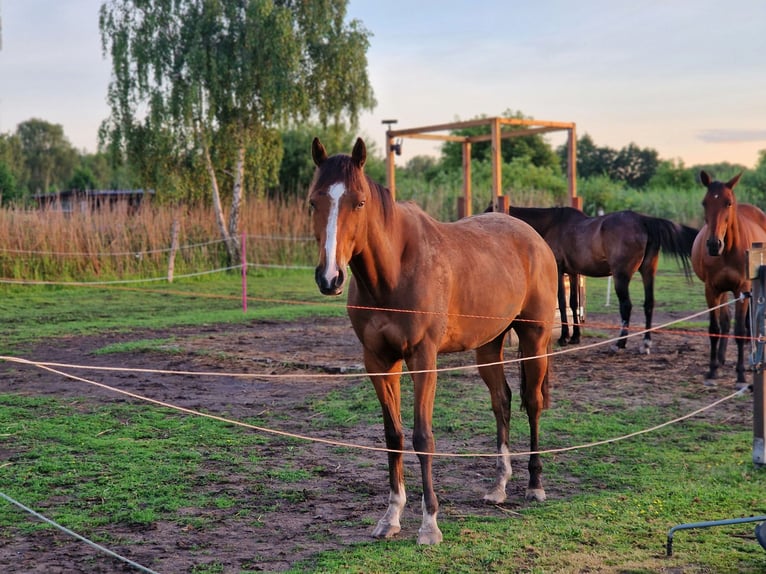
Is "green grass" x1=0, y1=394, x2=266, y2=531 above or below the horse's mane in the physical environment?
below

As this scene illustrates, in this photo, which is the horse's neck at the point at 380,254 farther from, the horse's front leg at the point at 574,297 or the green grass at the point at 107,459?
the horse's front leg at the point at 574,297

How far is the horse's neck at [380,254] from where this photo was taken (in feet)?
12.6

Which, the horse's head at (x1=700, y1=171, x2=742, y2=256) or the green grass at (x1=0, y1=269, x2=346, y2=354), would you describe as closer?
the horse's head at (x1=700, y1=171, x2=742, y2=256)

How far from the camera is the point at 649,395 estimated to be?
7.50 metres

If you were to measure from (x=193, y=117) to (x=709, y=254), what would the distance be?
16647 mm

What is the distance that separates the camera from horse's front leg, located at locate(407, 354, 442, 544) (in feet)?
12.9

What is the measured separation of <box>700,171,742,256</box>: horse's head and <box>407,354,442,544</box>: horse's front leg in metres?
4.83

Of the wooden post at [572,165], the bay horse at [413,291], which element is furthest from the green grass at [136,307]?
the bay horse at [413,291]

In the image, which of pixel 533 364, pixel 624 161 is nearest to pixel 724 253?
pixel 533 364

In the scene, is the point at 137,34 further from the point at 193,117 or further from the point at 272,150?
the point at 272,150

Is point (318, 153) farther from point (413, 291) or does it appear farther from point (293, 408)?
point (293, 408)

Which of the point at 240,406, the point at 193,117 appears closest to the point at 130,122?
the point at 193,117

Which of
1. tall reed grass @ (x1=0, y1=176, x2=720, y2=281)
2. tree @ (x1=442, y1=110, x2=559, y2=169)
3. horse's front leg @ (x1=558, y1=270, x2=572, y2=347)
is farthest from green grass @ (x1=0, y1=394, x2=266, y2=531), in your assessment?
tree @ (x1=442, y1=110, x2=559, y2=169)

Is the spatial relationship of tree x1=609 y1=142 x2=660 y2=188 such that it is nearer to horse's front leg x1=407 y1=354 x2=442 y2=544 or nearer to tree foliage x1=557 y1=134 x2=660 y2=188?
tree foliage x1=557 y1=134 x2=660 y2=188
